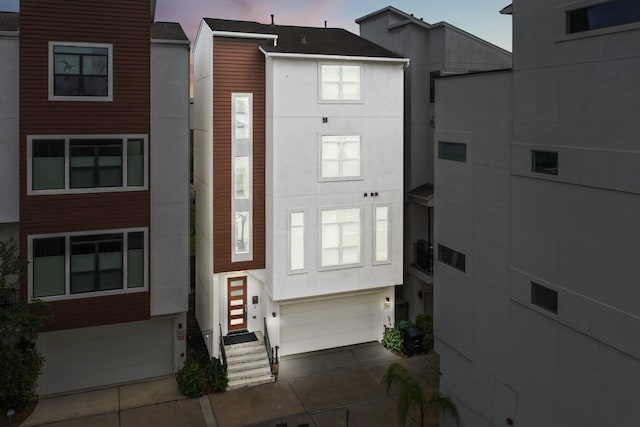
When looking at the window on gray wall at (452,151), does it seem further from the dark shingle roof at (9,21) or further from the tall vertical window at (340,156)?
the dark shingle roof at (9,21)

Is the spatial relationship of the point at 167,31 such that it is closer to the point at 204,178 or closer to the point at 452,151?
the point at 204,178

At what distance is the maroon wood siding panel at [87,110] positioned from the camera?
54.3ft

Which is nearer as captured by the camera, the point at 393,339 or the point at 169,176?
the point at 169,176

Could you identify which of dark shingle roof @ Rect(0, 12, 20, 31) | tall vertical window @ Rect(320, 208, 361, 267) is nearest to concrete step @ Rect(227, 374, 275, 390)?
tall vertical window @ Rect(320, 208, 361, 267)

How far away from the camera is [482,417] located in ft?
50.3

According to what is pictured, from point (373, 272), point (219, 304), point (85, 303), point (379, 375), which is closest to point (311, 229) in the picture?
point (373, 272)

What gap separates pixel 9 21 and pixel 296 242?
12.3 m

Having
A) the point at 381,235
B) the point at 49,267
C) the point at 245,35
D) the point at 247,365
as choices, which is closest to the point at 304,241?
the point at 381,235

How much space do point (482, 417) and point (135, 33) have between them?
51.3ft

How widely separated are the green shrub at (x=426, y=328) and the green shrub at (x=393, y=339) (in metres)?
0.95

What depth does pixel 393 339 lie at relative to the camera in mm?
22734

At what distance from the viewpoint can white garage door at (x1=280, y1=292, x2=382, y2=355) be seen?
22.0m

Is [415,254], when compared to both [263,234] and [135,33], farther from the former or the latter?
[135,33]

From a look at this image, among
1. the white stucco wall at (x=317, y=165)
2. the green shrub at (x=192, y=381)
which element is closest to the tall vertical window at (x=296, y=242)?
the white stucco wall at (x=317, y=165)
